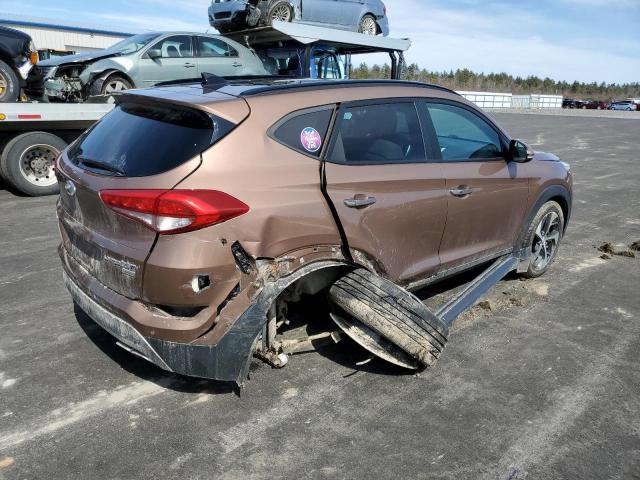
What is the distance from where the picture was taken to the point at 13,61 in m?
8.27

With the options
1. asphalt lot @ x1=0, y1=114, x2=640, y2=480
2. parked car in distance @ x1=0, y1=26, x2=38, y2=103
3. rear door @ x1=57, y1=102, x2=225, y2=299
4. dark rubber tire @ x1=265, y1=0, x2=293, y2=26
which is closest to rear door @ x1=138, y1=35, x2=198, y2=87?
dark rubber tire @ x1=265, y1=0, x2=293, y2=26

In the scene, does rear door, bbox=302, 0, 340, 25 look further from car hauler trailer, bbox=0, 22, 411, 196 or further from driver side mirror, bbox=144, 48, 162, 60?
driver side mirror, bbox=144, 48, 162, 60

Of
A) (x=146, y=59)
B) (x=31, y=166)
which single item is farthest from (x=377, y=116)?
(x=146, y=59)

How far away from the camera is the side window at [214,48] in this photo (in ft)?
35.2

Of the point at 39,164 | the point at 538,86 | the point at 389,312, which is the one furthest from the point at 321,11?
the point at 538,86

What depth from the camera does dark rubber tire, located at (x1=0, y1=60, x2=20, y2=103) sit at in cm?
817

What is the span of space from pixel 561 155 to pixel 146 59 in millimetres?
10588

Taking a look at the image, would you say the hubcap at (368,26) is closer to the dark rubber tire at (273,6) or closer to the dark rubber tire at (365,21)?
the dark rubber tire at (365,21)

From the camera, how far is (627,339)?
4.09 meters

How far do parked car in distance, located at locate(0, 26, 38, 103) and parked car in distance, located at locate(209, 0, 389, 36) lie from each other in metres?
4.14

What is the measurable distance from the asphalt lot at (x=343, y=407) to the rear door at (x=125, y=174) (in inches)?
26.9

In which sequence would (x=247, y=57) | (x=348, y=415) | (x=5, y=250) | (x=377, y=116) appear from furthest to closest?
(x=247, y=57)
(x=5, y=250)
(x=377, y=116)
(x=348, y=415)

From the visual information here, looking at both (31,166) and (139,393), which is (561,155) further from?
(139,393)

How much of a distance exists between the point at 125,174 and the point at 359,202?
1283 mm
